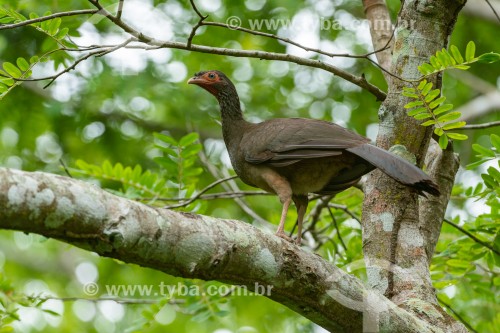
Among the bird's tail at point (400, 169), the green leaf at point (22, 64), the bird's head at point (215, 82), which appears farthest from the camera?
the bird's head at point (215, 82)

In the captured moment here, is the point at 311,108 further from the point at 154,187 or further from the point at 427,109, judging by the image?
the point at 427,109

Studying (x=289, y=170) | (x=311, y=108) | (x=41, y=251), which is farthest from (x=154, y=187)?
(x=41, y=251)

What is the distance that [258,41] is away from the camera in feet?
33.0

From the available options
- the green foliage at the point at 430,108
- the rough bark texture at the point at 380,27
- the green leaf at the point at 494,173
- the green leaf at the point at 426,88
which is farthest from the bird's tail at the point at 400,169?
the rough bark texture at the point at 380,27

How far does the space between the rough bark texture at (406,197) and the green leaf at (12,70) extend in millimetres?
2449

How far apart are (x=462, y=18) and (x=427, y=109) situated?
20.6ft

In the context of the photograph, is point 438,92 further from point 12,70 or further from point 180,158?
point 12,70

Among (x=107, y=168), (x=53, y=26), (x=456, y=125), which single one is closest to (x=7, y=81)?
(x=53, y=26)

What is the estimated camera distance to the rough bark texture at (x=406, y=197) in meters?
4.40

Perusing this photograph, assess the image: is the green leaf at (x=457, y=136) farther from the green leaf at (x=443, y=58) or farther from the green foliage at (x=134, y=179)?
the green foliage at (x=134, y=179)

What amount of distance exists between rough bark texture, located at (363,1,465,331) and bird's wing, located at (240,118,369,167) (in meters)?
0.32

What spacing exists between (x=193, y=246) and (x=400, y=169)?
1610 millimetres

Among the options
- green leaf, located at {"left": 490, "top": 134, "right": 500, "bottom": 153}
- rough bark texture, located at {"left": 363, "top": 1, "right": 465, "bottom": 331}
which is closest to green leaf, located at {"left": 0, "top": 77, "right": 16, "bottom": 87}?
rough bark texture, located at {"left": 363, "top": 1, "right": 465, "bottom": 331}

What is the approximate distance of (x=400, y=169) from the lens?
422cm
